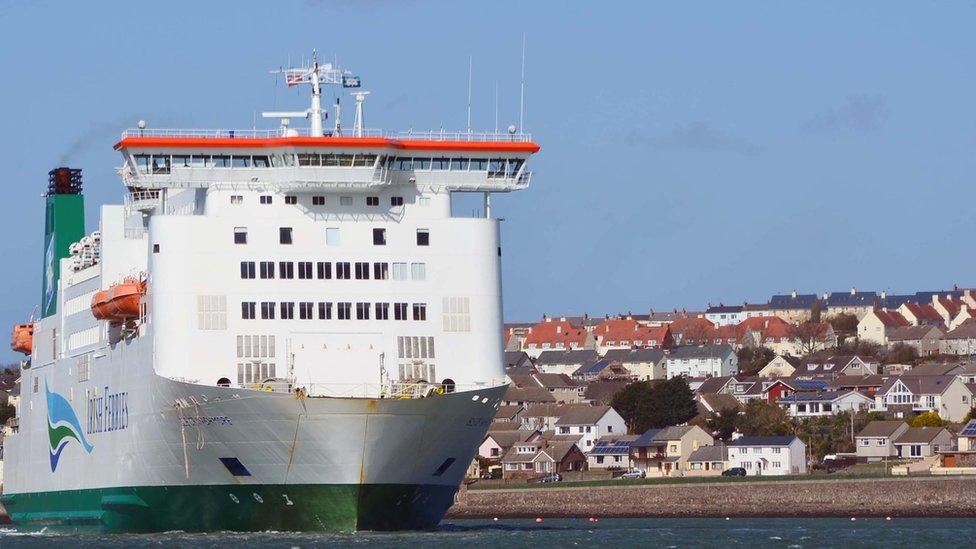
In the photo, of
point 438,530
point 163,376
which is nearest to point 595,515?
point 438,530

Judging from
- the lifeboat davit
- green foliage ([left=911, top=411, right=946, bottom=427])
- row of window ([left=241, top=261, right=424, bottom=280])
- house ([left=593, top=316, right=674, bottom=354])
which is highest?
house ([left=593, top=316, right=674, bottom=354])

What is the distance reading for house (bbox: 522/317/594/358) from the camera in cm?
19288

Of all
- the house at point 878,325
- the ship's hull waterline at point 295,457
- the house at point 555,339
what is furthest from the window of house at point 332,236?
the house at point 555,339

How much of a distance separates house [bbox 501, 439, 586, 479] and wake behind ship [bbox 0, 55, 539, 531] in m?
52.8

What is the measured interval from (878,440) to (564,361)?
70625 mm

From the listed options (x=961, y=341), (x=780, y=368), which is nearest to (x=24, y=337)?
(x=780, y=368)

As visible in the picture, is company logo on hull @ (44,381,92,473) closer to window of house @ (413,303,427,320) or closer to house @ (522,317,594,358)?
window of house @ (413,303,427,320)

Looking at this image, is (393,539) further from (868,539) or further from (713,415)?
(713,415)

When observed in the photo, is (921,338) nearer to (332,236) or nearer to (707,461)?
(707,461)

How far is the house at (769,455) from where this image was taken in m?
92.1

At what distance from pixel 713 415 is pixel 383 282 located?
6794cm

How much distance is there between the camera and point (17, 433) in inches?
2434

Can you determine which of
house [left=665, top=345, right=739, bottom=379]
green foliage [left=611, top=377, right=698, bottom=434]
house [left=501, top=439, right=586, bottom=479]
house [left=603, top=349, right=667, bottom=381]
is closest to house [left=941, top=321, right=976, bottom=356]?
house [left=665, top=345, right=739, bottom=379]

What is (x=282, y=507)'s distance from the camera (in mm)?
43812
